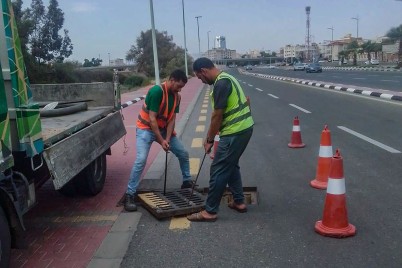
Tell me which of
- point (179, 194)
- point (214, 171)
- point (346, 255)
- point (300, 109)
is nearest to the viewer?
point (346, 255)

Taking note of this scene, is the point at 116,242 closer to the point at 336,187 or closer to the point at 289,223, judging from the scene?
the point at 289,223

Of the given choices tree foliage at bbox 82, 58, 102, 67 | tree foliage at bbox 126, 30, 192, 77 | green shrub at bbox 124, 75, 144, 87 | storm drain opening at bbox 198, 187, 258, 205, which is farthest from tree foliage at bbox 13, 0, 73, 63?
storm drain opening at bbox 198, 187, 258, 205

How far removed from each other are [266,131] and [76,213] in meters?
6.47

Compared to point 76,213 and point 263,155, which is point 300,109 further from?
point 76,213

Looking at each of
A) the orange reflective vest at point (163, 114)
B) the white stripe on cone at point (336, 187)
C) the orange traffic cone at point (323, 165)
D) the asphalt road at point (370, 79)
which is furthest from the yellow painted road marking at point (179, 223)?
the asphalt road at point (370, 79)

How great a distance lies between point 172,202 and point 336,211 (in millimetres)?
1838

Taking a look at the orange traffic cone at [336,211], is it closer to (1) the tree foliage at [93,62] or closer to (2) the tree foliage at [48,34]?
(2) the tree foliage at [48,34]

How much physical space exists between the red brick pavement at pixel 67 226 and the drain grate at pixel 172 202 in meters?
0.37

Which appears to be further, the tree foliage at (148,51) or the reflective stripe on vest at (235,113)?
the tree foliage at (148,51)

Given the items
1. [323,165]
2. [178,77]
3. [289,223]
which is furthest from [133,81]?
[289,223]

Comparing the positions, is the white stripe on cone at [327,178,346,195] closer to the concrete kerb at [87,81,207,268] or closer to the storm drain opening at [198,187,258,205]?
the storm drain opening at [198,187,258,205]

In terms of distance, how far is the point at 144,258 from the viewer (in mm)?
3814

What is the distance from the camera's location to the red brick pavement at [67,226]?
151 inches

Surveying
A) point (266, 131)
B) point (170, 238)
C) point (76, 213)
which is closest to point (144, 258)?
point (170, 238)
